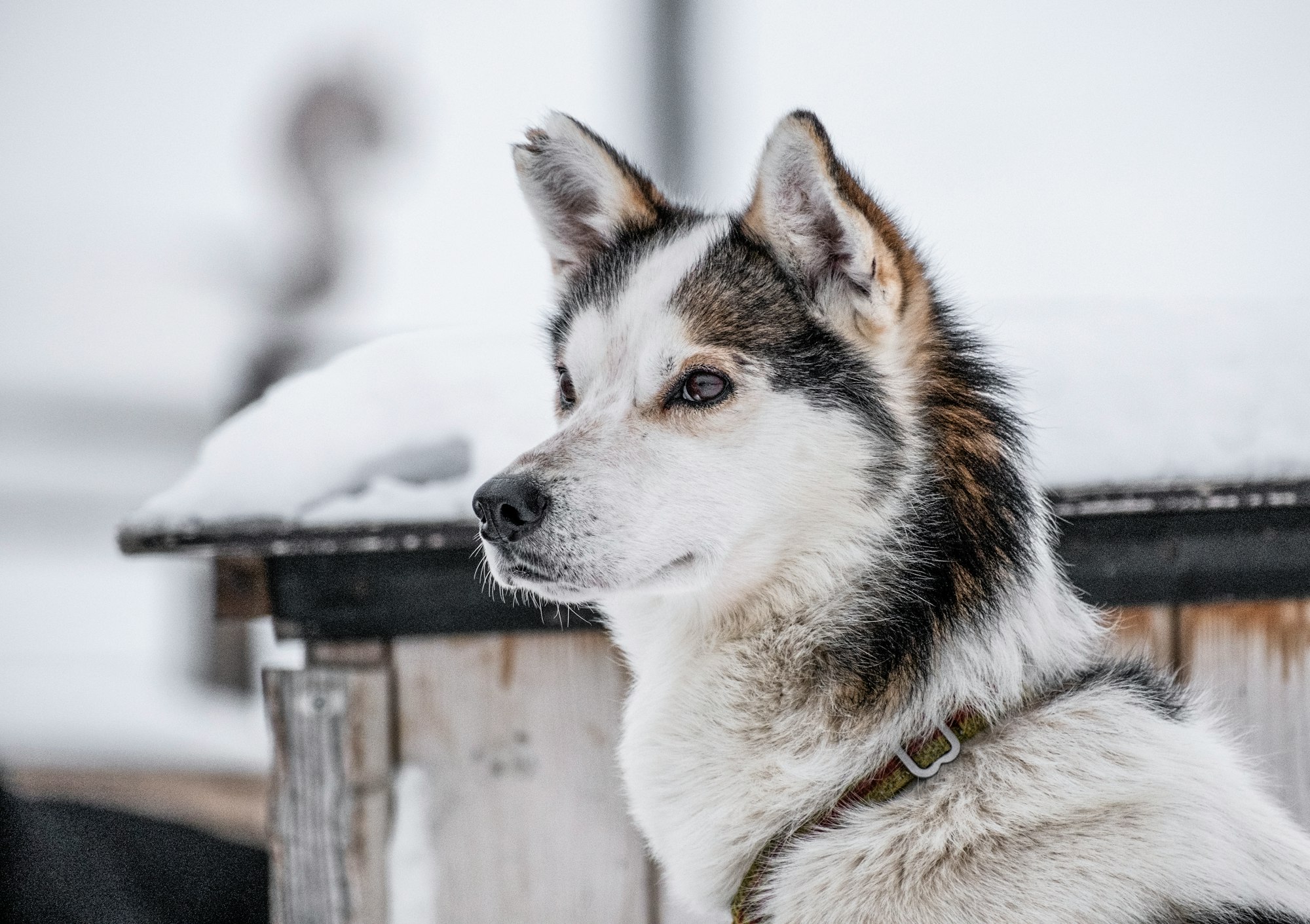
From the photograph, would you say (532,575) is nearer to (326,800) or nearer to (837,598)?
(837,598)

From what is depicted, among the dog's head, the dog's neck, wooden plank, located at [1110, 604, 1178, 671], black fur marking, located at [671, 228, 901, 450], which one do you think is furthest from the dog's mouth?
wooden plank, located at [1110, 604, 1178, 671]

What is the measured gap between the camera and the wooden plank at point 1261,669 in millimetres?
1908

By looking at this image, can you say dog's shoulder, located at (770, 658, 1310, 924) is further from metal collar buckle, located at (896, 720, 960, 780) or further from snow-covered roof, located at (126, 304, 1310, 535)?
snow-covered roof, located at (126, 304, 1310, 535)

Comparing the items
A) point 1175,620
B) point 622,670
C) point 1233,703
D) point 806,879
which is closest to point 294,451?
point 622,670

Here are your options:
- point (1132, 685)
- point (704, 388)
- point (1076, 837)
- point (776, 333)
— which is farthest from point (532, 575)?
point (1132, 685)

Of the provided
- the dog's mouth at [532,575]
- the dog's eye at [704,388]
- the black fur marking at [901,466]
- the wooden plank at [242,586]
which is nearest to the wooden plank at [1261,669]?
the black fur marking at [901,466]

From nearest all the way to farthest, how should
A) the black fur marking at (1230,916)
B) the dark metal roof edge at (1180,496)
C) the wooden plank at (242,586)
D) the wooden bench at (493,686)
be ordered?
the black fur marking at (1230,916), the dark metal roof edge at (1180,496), the wooden bench at (493,686), the wooden plank at (242,586)

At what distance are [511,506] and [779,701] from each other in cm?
55

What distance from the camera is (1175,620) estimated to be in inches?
75.5

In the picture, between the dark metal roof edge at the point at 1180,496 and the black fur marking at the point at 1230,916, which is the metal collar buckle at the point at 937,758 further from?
the dark metal roof edge at the point at 1180,496

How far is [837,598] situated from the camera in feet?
4.91

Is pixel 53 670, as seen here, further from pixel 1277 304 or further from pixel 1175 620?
pixel 1277 304

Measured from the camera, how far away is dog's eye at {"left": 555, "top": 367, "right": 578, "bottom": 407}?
6.02 feet

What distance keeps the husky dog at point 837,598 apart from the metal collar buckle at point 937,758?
1cm
